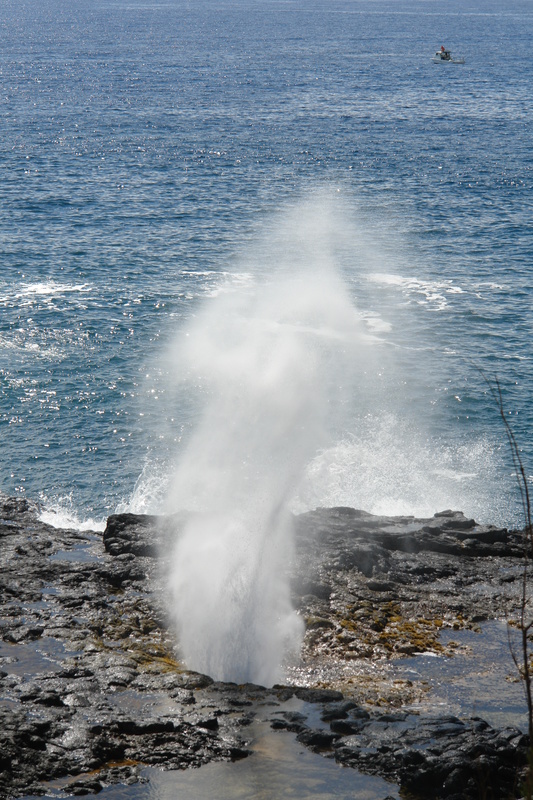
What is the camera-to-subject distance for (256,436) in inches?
Result: 1898

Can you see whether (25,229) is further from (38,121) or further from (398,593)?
Result: (398,593)

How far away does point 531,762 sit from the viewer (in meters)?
9.49

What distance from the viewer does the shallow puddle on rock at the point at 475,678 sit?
923 inches

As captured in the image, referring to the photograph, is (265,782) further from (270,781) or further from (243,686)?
(243,686)

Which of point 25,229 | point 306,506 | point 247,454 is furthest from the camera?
point 25,229

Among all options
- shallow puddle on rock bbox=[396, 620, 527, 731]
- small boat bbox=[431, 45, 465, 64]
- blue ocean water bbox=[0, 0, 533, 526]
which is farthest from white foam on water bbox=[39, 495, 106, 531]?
small boat bbox=[431, 45, 465, 64]

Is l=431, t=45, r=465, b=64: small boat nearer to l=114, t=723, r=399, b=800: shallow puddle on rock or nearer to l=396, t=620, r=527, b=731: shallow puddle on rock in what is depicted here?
l=396, t=620, r=527, b=731: shallow puddle on rock

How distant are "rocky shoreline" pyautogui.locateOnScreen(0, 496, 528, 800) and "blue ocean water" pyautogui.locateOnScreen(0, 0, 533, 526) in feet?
24.7

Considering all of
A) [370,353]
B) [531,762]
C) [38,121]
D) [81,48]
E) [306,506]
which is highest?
[81,48]

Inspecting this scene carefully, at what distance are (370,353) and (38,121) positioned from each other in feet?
251

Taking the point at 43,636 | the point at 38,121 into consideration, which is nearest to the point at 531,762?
the point at 43,636

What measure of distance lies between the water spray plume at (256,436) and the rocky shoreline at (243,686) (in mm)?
1008

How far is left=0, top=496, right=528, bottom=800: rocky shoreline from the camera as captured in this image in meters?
20.5

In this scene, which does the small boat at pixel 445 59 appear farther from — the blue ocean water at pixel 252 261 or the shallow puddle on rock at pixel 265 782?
the shallow puddle on rock at pixel 265 782
